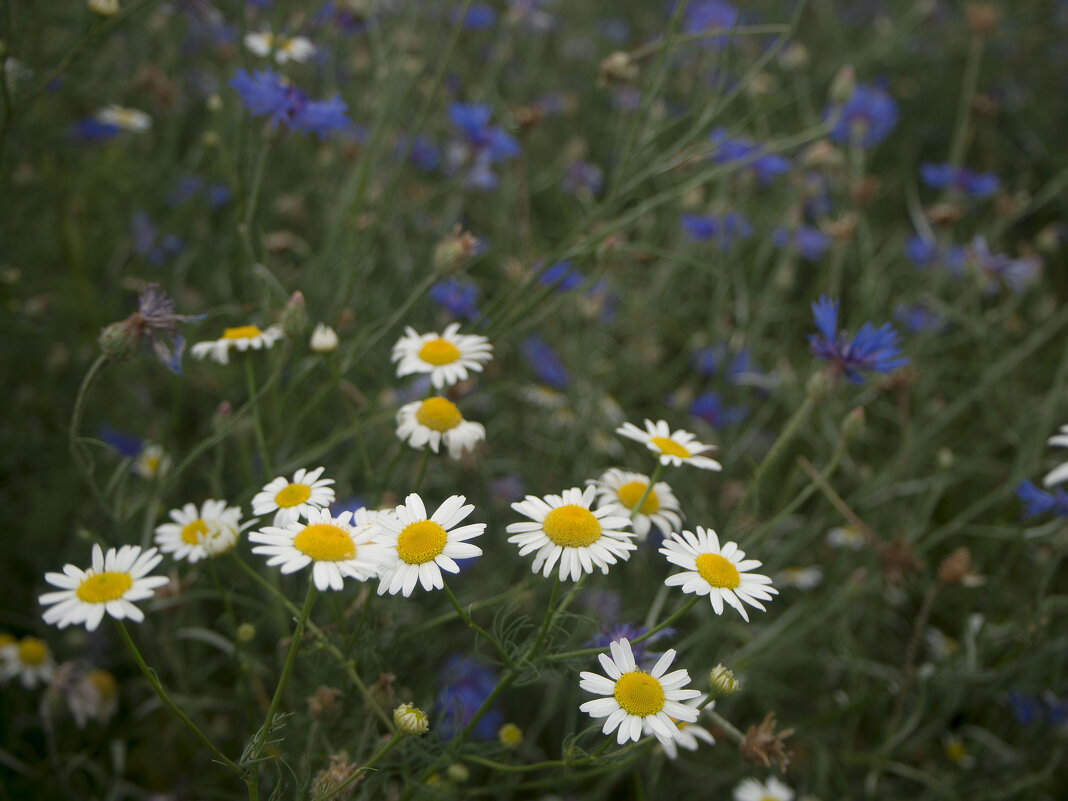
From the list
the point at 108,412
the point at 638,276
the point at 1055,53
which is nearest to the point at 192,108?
the point at 108,412

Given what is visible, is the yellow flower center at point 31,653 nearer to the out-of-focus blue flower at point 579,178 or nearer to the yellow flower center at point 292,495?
the yellow flower center at point 292,495

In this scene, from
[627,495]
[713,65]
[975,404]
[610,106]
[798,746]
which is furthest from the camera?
[610,106]

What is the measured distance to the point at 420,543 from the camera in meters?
0.82

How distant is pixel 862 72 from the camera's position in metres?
2.81

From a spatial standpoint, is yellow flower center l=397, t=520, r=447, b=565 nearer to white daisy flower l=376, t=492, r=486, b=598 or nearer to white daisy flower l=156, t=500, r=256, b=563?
white daisy flower l=376, t=492, r=486, b=598

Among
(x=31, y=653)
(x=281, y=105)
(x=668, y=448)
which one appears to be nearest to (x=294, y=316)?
(x=281, y=105)

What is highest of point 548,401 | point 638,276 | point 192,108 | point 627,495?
point 192,108

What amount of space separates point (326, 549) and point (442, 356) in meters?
0.36

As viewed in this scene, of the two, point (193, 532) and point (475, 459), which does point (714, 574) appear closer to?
point (193, 532)

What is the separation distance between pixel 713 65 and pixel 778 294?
2.68 feet

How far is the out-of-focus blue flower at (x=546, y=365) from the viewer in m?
1.94

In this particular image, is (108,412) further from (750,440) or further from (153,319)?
(750,440)

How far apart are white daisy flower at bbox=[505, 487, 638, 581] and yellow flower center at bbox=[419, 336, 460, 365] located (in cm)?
28

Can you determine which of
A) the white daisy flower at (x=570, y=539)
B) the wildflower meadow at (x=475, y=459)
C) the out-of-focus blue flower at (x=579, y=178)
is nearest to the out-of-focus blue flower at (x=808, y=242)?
the wildflower meadow at (x=475, y=459)
